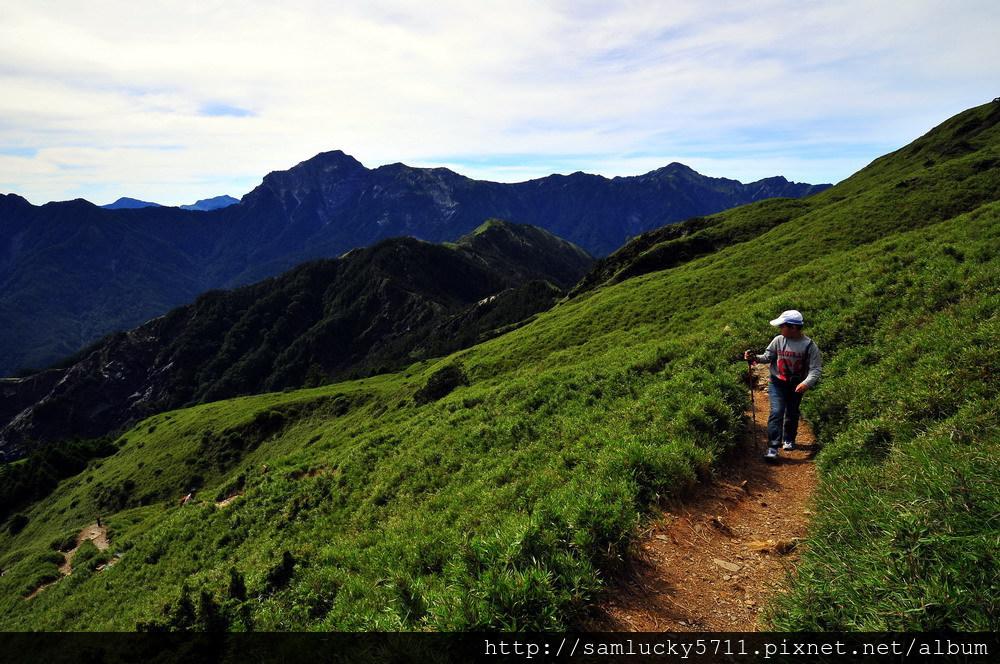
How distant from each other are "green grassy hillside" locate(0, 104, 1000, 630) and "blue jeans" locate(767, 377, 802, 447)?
74cm

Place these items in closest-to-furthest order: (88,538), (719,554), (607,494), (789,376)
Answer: (719,554) → (607,494) → (789,376) → (88,538)

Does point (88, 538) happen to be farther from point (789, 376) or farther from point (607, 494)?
point (789, 376)

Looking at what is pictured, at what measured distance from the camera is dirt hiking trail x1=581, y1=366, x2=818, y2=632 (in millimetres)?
6426

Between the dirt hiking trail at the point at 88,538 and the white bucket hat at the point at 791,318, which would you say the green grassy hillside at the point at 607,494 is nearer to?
the white bucket hat at the point at 791,318

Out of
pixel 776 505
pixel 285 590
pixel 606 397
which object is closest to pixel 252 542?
pixel 285 590

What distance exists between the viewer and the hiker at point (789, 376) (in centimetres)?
1154

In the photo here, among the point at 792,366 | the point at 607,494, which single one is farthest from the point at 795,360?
the point at 607,494

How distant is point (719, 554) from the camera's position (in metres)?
7.81

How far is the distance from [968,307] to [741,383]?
21.0 ft

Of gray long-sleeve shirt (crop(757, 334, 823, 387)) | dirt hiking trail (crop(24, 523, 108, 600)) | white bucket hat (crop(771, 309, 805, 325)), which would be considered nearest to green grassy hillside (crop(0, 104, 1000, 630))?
gray long-sleeve shirt (crop(757, 334, 823, 387))

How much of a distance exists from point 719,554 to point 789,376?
620cm

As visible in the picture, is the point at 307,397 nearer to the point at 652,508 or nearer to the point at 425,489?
the point at 425,489

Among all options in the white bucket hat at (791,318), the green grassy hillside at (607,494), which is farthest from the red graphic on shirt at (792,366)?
the green grassy hillside at (607,494)

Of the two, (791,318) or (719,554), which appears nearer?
(719,554)
